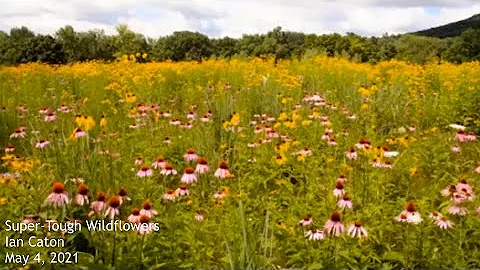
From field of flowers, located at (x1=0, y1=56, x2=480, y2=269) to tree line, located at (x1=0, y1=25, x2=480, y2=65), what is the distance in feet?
54.4

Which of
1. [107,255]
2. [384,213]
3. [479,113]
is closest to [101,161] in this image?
[107,255]

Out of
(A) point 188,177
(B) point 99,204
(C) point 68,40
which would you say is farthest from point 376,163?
(C) point 68,40

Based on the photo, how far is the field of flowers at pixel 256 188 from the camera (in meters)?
2.23

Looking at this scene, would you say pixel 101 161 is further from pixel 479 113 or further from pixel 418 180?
pixel 479 113

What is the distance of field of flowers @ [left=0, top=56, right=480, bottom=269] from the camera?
2.23 m

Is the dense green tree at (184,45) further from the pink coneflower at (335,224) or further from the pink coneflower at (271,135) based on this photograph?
the pink coneflower at (335,224)

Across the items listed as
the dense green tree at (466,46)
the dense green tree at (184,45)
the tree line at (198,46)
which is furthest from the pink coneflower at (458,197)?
the dense green tree at (184,45)

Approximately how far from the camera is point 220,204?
9.21 ft

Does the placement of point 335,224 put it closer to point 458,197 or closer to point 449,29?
point 458,197

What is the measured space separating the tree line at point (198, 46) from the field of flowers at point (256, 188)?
54.4ft

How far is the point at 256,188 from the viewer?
133 inches

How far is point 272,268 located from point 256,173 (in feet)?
3.58

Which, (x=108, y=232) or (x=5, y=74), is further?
(x=5, y=74)

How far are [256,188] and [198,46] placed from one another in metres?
38.6
